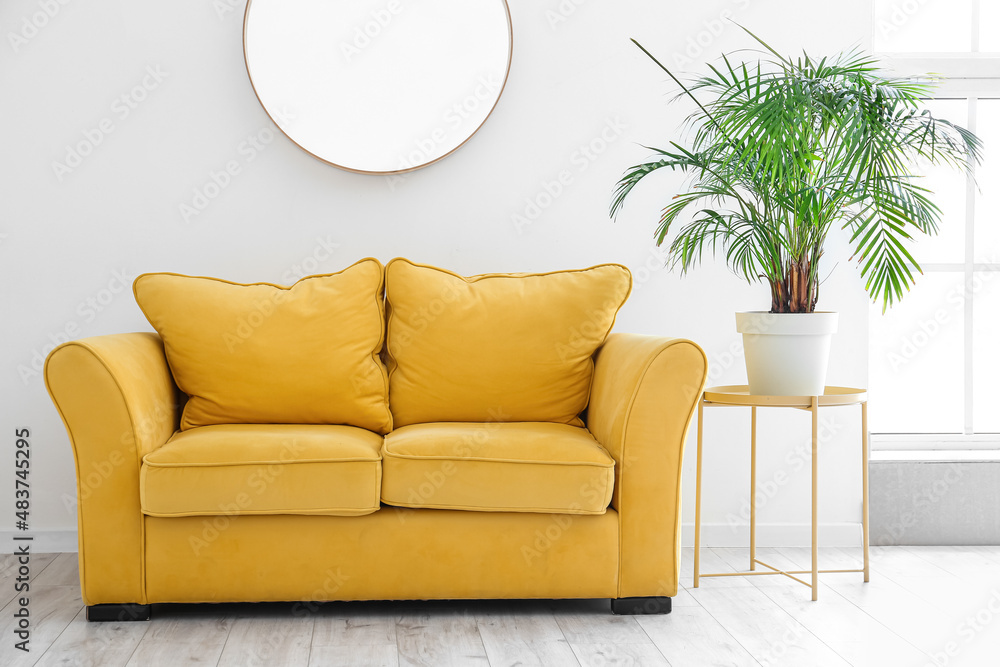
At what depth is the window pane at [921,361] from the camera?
9.64 feet

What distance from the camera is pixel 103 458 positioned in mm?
1879

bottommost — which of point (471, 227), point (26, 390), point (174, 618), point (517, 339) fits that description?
point (174, 618)

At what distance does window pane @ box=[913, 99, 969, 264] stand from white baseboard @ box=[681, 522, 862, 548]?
1.05m

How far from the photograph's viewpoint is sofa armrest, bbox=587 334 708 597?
1.92 meters

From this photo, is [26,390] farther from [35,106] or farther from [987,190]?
[987,190]

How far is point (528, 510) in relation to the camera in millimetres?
1915

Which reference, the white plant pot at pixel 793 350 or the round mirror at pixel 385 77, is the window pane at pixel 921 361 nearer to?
the white plant pot at pixel 793 350

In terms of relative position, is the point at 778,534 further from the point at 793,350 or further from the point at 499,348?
the point at 499,348

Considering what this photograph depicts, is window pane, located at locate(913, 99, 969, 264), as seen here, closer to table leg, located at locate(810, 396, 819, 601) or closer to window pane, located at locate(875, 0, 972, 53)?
window pane, located at locate(875, 0, 972, 53)

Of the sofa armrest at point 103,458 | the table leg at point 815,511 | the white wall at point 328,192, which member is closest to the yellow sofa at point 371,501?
the sofa armrest at point 103,458

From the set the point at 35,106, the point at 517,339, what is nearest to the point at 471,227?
the point at 517,339

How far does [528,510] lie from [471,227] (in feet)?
3.76

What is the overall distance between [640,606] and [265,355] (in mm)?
1212

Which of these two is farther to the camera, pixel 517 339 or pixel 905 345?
pixel 905 345
